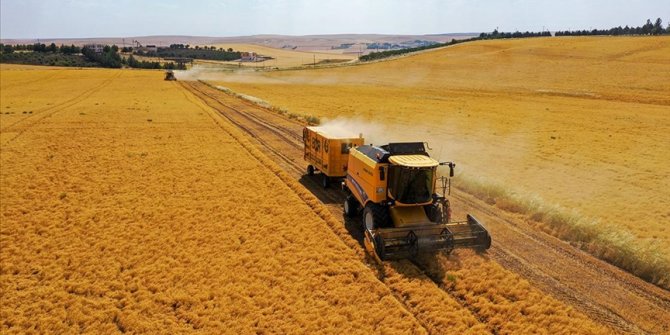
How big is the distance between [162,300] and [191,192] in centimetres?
886

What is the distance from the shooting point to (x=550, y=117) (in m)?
42.8

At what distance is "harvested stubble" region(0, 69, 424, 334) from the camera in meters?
10.8

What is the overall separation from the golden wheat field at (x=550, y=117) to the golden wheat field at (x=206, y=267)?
24.8 feet

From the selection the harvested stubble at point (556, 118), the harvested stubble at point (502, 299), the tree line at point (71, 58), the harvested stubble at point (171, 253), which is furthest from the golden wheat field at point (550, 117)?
the tree line at point (71, 58)

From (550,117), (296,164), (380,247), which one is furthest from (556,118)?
(380,247)

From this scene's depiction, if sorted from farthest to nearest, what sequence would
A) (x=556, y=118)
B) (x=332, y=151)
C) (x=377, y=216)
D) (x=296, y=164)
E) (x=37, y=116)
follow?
(x=556, y=118) → (x=37, y=116) → (x=296, y=164) → (x=332, y=151) → (x=377, y=216)

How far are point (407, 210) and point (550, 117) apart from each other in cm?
3503

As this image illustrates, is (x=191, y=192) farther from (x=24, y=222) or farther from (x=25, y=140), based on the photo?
(x=25, y=140)

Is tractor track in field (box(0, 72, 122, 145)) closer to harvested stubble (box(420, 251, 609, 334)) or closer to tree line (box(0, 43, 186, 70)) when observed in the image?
harvested stubble (box(420, 251, 609, 334))

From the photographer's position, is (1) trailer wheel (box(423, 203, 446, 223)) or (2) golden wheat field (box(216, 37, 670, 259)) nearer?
(1) trailer wheel (box(423, 203, 446, 223))

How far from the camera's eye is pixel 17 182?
70.1 ft

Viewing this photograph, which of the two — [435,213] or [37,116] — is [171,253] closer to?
[435,213]

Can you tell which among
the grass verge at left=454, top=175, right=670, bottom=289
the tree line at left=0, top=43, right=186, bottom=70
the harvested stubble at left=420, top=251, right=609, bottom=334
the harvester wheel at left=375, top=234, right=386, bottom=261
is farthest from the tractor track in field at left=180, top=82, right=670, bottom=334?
the tree line at left=0, top=43, right=186, bottom=70

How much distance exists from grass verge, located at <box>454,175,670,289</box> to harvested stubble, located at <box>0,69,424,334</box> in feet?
23.3
